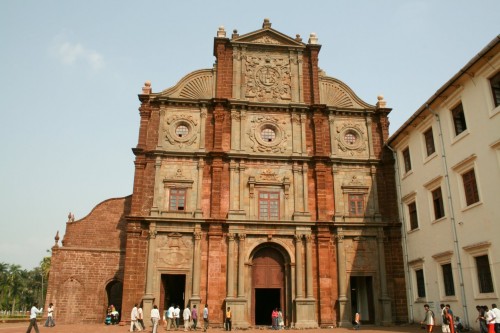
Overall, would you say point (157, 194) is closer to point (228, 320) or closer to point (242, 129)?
point (242, 129)

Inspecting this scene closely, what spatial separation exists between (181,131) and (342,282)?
1310 centimetres

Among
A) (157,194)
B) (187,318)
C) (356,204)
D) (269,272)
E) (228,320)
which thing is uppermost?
(157,194)

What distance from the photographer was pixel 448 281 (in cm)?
1992

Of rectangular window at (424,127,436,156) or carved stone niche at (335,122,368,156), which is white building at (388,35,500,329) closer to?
rectangular window at (424,127,436,156)

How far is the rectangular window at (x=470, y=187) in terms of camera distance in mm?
18000

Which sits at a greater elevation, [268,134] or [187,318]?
[268,134]

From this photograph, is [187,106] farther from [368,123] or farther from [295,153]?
[368,123]

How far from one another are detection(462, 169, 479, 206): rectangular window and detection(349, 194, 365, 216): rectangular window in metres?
7.46

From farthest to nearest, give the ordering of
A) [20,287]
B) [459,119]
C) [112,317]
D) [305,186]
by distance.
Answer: [20,287], [305,186], [112,317], [459,119]

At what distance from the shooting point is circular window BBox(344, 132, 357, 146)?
27.0 meters

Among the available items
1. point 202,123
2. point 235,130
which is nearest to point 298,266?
point 235,130

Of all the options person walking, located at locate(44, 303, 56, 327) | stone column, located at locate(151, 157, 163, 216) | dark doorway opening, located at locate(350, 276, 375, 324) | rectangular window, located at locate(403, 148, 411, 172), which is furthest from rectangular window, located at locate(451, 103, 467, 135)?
person walking, located at locate(44, 303, 56, 327)

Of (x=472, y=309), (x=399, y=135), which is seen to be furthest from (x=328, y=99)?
(x=472, y=309)

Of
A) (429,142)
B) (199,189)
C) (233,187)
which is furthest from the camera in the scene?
(233,187)
